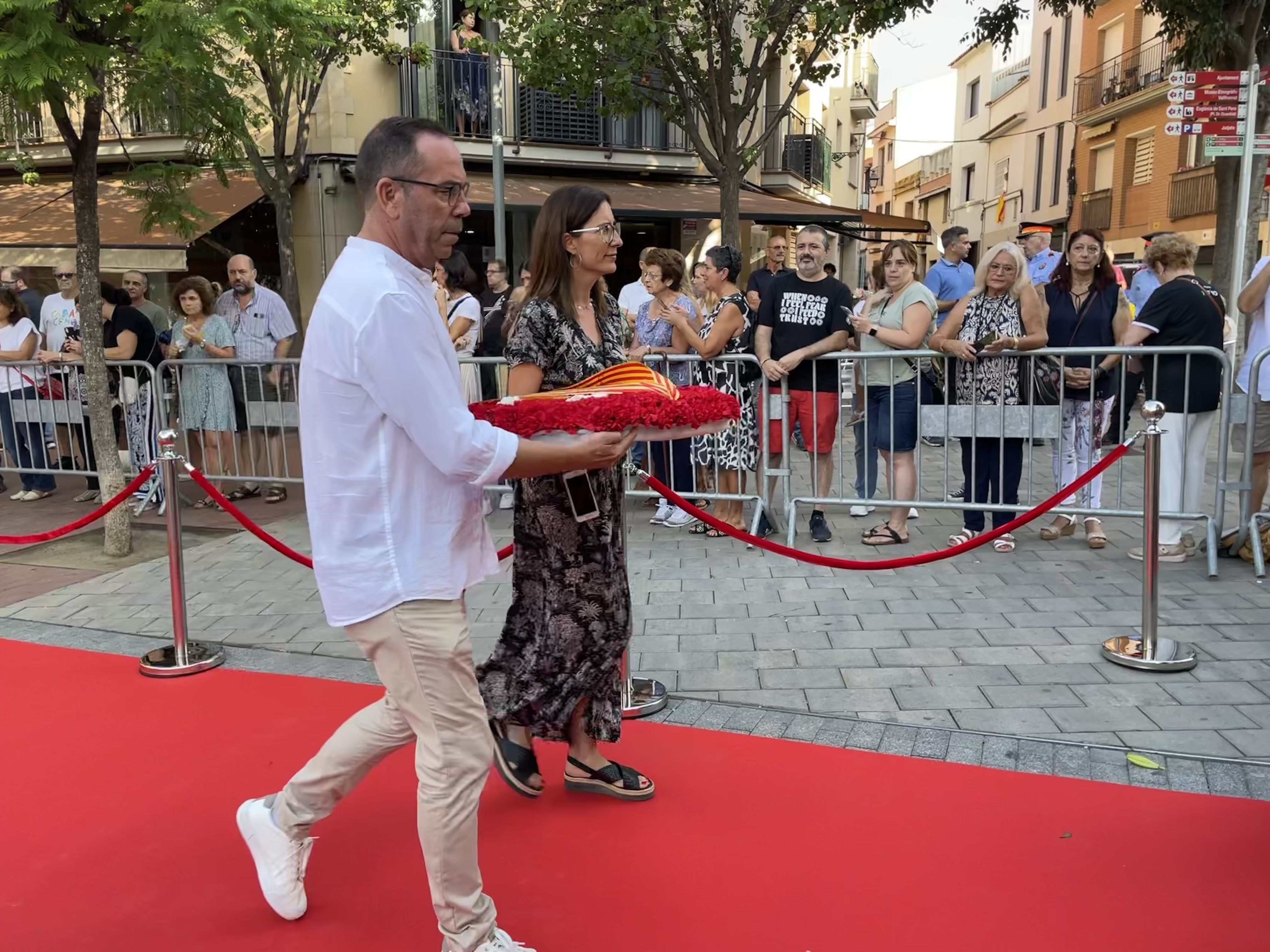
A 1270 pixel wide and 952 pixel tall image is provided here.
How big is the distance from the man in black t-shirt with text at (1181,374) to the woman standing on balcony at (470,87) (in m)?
14.8

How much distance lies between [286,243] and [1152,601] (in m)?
14.2

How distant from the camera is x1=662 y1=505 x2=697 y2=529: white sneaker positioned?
7457 millimetres

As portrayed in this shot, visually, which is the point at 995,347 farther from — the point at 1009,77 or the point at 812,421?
the point at 1009,77

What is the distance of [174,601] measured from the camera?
4.77 meters

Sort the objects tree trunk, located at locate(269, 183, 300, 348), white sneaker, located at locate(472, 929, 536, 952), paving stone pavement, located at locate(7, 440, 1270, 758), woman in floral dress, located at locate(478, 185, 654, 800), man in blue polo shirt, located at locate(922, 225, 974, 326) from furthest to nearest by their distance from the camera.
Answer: tree trunk, located at locate(269, 183, 300, 348)
man in blue polo shirt, located at locate(922, 225, 974, 326)
paving stone pavement, located at locate(7, 440, 1270, 758)
woman in floral dress, located at locate(478, 185, 654, 800)
white sneaker, located at locate(472, 929, 536, 952)

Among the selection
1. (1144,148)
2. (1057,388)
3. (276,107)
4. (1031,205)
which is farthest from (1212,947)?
(1031,205)

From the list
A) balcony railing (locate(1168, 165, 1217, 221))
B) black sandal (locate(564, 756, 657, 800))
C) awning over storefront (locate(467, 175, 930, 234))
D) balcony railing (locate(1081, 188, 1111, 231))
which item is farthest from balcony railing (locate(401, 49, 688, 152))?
balcony railing (locate(1081, 188, 1111, 231))

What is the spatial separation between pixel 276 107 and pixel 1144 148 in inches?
984

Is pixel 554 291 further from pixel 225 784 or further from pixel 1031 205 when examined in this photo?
pixel 1031 205

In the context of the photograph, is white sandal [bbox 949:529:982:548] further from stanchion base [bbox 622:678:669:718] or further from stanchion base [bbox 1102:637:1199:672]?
stanchion base [bbox 622:678:669:718]

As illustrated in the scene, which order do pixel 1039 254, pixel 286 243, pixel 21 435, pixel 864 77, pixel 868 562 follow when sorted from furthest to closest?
pixel 864 77, pixel 286 243, pixel 1039 254, pixel 21 435, pixel 868 562

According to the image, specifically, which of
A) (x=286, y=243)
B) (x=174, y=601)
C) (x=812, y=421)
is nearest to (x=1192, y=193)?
(x=286, y=243)

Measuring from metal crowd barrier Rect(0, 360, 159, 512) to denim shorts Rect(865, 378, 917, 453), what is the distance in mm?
5650

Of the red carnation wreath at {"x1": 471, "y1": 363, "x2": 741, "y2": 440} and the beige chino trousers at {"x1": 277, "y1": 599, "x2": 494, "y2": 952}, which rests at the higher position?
the red carnation wreath at {"x1": 471, "y1": 363, "x2": 741, "y2": 440}
